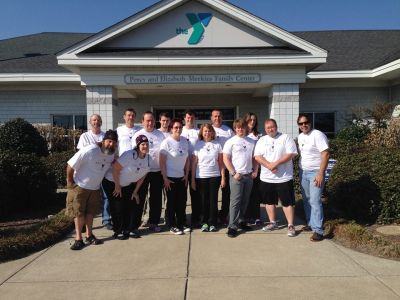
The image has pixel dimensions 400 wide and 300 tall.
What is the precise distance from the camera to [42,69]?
54.4 feet

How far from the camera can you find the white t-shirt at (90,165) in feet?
17.8

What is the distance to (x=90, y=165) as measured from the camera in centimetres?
557

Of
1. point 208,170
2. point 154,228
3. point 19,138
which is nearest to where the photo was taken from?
point 208,170

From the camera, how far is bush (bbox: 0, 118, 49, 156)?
11703mm

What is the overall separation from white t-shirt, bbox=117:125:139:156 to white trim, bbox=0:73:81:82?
1039cm

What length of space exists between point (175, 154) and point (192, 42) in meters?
8.83

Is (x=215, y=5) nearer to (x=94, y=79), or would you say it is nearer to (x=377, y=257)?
(x=94, y=79)

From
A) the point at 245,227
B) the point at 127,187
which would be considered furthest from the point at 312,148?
the point at 127,187

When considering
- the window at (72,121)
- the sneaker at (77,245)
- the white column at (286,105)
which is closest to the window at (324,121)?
the white column at (286,105)

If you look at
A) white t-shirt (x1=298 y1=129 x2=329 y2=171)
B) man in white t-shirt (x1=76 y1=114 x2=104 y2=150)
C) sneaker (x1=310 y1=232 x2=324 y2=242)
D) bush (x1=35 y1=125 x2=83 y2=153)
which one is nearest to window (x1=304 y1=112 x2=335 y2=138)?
bush (x1=35 y1=125 x2=83 y2=153)

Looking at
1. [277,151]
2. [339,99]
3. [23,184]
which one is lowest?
[23,184]

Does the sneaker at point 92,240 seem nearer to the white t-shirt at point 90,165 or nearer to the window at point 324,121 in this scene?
the white t-shirt at point 90,165

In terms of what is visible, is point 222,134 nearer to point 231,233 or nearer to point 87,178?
point 231,233

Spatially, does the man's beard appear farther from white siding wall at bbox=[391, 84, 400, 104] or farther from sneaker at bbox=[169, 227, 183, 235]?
white siding wall at bbox=[391, 84, 400, 104]
